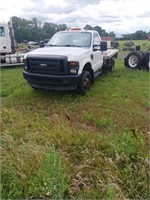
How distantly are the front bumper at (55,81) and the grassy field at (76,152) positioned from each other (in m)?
0.42

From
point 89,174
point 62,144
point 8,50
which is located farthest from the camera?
point 8,50

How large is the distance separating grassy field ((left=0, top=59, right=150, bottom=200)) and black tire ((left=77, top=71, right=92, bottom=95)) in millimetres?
529

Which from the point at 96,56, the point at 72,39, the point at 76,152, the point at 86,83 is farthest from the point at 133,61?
the point at 76,152

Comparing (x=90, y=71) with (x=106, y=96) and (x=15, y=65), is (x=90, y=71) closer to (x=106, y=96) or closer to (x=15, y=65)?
(x=106, y=96)

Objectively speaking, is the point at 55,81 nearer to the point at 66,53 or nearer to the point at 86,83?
the point at 66,53

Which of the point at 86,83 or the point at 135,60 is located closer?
the point at 86,83

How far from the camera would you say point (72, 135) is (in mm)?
3932

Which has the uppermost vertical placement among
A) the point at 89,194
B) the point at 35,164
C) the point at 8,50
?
the point at 8,50

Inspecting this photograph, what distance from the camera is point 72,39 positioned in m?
7.61

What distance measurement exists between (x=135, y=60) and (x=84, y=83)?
579 centimetres

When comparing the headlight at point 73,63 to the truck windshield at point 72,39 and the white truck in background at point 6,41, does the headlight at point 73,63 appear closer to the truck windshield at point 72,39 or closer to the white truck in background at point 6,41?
the truck windshield at point 72,39

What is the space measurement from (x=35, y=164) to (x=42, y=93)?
4011 mm

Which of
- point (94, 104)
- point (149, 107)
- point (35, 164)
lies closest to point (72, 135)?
point (35, 164)

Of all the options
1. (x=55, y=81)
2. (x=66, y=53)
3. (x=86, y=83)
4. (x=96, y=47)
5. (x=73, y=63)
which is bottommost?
(x=86, y=83)
